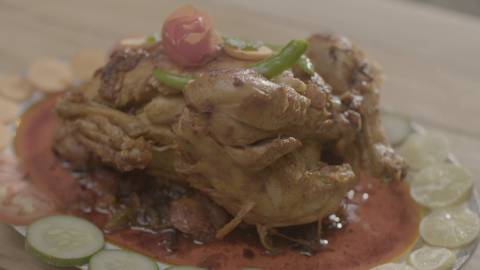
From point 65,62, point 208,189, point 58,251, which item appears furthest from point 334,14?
point 58,251

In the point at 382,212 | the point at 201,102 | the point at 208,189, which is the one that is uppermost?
the point at 201,102

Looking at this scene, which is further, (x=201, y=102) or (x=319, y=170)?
(x=319, y=170)

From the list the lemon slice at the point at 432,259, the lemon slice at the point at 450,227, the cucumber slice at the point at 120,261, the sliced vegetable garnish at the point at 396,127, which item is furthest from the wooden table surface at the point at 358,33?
the cucumber slice at the point at 120,261

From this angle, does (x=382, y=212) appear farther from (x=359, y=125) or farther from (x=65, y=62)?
(x=65, y=62)

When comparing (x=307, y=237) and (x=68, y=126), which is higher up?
(x=68, y=126)

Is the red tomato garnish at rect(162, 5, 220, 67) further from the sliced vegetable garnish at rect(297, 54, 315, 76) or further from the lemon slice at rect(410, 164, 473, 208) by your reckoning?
the lemon slice at rect(410, 164, 473, 208)

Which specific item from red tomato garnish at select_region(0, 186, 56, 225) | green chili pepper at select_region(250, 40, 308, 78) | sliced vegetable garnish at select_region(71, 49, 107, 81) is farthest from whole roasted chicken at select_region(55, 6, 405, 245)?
sliced vegetable garnish at select_region(71, 49, 107, 81)
